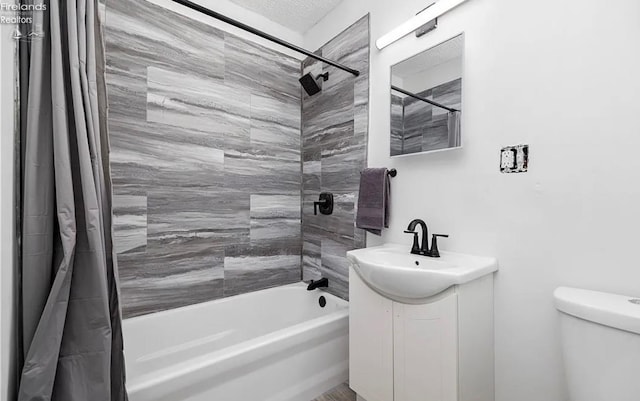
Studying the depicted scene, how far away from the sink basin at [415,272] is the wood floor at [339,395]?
0.84 meters

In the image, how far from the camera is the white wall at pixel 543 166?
0.92 m

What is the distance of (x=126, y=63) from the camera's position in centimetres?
168

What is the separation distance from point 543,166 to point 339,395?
1622mm

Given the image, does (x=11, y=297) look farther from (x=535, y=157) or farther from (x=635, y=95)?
(x=635, y=95)

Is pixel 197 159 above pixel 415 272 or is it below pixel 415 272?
above

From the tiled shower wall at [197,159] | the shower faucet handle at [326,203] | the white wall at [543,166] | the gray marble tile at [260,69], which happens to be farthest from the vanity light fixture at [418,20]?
the shower faucet handle at [326,203]

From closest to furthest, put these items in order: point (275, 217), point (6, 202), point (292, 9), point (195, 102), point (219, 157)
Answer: point (6, 202)
point (195, 102)
point (219, 157)
point (292, 9)
point (275, 217)

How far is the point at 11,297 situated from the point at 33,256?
0.42 ft

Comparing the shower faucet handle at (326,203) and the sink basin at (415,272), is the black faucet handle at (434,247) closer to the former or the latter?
the sink basin at (415,272)

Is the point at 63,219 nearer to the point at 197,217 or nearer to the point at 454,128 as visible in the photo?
the point at 197,217

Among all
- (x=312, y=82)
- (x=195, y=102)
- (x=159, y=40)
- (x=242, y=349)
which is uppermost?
(x=159, y=40)

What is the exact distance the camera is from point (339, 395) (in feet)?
5.43

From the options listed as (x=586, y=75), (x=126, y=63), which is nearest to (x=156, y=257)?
(x=126, y=63)

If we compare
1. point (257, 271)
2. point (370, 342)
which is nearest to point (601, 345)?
point (370, 342)
